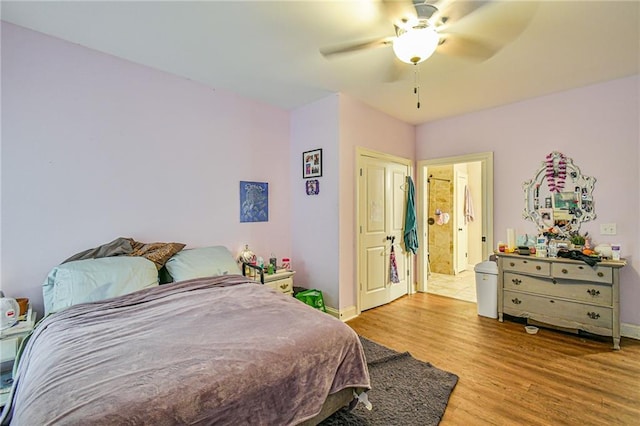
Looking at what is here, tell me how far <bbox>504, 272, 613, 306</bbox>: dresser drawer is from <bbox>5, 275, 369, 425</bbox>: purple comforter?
254 cm

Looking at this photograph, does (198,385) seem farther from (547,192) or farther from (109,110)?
(547,192)

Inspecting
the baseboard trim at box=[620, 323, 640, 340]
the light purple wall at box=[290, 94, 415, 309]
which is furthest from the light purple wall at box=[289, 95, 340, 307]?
the baseboard trim at box=[620, 323, 640, 340]

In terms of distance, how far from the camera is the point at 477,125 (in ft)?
13.4

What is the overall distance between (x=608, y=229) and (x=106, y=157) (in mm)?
5081

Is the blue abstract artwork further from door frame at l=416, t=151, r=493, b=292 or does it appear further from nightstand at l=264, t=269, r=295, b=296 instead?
door frame at l=416, t=151, r=493, b=292

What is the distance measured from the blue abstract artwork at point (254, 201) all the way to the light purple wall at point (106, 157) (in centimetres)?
11

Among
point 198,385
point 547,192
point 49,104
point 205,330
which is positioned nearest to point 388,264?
point 547,192

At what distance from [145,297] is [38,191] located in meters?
1.24

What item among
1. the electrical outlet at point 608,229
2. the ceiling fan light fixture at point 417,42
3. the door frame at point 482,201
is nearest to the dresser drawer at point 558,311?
the door frame at point 482,201

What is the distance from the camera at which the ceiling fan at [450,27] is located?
178 cm

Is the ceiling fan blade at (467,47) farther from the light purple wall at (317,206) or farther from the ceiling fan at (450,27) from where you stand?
the light purple wall at (317,206)

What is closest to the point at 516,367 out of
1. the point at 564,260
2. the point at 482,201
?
the point at 564,260

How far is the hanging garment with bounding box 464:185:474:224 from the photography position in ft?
20.2

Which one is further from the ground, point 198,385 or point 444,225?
point 444,225
